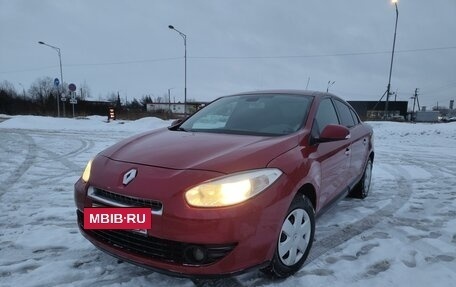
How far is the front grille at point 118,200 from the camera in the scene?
249cm

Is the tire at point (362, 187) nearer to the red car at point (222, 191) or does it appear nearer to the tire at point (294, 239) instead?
the red car at point (222, 191)

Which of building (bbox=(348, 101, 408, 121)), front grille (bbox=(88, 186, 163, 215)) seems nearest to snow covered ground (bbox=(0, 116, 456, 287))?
front grille (bbox=(88, 186, 163, 215))

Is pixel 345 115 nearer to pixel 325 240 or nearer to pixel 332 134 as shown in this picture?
pixel 332 134

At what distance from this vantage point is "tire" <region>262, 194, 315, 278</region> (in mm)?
2877

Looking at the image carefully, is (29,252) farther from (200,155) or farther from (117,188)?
(200,155)

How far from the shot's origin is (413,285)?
2963 mm

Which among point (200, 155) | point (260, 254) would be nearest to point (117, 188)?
point (200, 155)

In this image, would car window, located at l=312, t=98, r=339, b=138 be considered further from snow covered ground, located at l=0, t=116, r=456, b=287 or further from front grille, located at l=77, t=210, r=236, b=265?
front grille, located at l=77, t=210, r=236, b=265

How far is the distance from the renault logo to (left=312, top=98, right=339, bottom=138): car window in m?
1.70

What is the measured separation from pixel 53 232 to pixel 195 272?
213 centimetres

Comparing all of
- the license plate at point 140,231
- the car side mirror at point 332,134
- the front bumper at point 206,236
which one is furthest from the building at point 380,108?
the license plate at point 140,231

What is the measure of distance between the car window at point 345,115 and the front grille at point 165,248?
2814 millimetres

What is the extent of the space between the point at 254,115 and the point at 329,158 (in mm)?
867

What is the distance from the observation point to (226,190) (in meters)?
2.50
